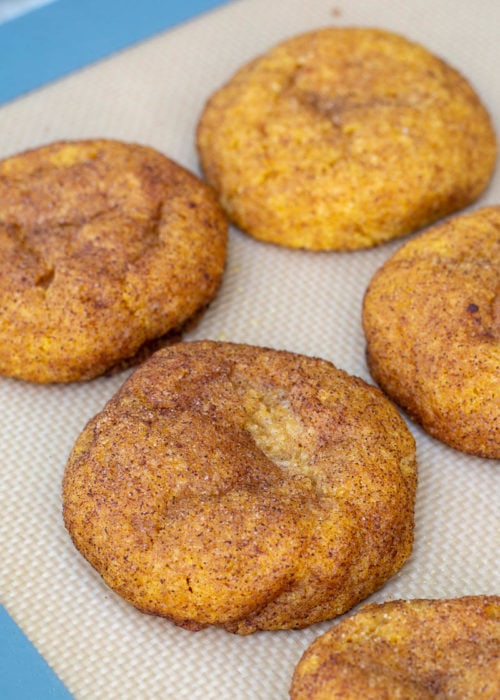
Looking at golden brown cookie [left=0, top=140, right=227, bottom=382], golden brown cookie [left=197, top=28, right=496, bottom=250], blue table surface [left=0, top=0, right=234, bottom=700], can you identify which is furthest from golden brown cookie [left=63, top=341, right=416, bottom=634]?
blue table surface [left=0, top=0, right=234, bottom=700]

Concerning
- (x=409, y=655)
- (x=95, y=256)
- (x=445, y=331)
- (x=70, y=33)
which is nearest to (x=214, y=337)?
(x=95, y=256)

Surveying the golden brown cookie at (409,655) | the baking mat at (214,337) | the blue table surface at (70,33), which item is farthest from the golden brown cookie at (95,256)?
the golden brown cookie at (409,655)

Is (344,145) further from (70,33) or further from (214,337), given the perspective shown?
(70,33)

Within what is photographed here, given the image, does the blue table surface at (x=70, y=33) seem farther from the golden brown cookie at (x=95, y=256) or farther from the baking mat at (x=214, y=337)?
the golden brown cookie at (x=95, y=256)

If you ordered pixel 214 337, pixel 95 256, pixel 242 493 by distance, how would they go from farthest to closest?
1. pixel 214 337
2. pixel 95 256
3. pixel 242 493

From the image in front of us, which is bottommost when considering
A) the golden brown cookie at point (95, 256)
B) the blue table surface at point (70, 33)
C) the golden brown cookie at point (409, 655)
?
the golden brown cookie at point (409, 655)

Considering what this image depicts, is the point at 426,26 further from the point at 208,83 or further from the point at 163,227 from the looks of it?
the point at 163,227
